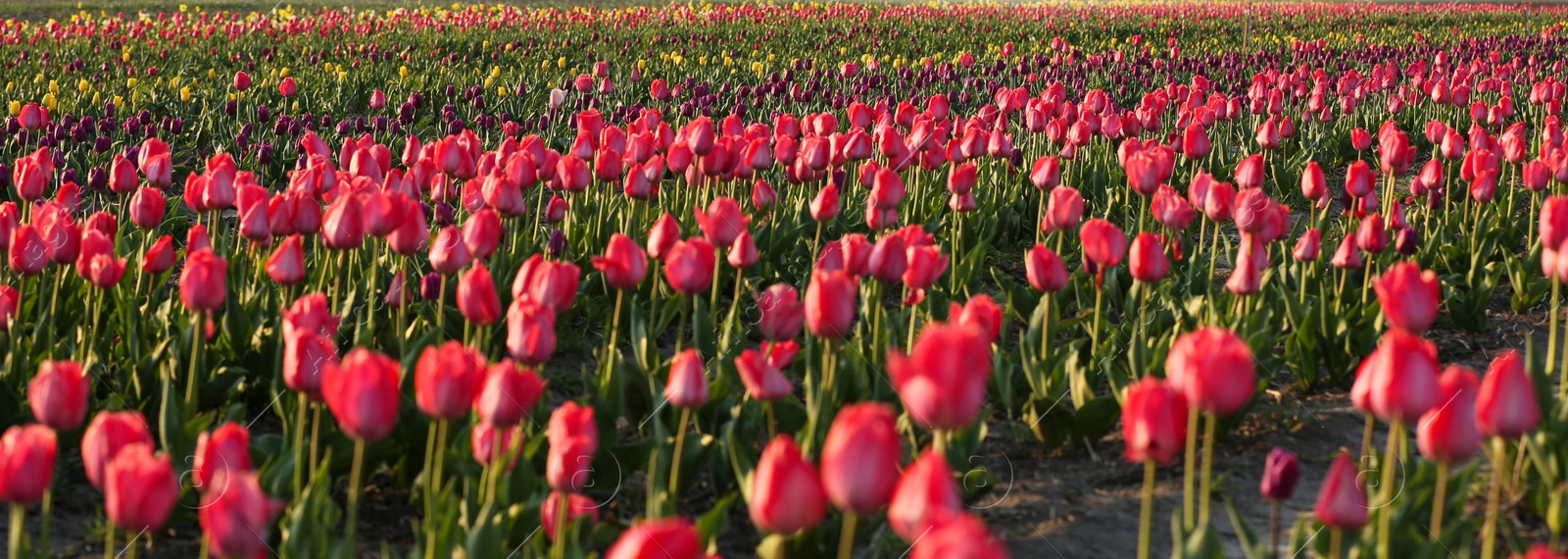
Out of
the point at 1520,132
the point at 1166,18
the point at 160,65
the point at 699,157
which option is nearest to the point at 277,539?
the point at 699,157

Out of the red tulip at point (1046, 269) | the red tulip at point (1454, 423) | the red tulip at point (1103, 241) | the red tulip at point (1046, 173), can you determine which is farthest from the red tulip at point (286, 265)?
the red tulip at point (1046, 173)

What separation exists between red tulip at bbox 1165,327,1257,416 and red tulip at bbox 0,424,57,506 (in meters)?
1.61

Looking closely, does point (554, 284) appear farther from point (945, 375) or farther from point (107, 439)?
point (945, 375)

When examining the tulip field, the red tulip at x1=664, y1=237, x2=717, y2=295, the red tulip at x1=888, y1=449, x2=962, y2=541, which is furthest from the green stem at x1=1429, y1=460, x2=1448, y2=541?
the red tulip at x1=664, y1=237, x2=717, y2=295

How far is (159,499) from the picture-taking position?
183 centimetres

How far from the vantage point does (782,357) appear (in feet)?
10.3

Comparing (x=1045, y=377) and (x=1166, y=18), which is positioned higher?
(x=1045, y=377)

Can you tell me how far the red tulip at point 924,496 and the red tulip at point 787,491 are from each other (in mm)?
97

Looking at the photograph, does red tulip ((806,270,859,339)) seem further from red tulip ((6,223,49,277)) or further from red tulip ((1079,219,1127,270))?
red tulip ((6,223,49,277))

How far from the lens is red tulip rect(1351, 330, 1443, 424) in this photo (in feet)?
6.42

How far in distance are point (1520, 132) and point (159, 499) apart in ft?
17.6

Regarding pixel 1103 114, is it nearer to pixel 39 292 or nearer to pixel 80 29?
pixel 39 292

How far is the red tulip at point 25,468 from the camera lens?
1.91 meters

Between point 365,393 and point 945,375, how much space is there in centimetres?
84
